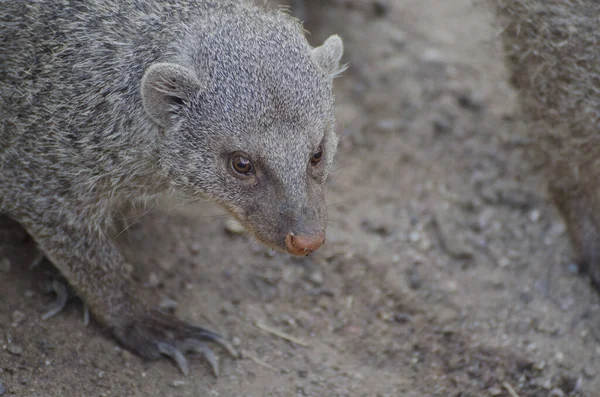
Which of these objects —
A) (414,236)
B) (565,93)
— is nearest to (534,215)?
(414,236)

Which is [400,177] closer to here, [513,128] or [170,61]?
[513,128]

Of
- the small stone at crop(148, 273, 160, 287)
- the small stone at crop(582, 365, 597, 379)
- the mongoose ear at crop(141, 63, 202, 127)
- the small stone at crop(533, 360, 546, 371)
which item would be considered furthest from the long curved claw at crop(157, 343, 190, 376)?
the small stone at crop(582, 365, 597, 379)

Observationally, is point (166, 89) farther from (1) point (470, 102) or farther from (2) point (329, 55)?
(1) point (470, 102)

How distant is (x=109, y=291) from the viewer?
3734 mm

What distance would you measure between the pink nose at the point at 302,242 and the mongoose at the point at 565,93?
6.82 feet

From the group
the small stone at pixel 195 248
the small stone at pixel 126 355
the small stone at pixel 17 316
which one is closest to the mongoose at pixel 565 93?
the small stone at pixel 195 248

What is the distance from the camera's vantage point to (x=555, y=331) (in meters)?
4.33

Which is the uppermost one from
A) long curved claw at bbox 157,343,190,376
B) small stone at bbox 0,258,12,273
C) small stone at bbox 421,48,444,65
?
small stone at bbox 0,258,12,273

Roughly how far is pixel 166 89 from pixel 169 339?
4.88 ft

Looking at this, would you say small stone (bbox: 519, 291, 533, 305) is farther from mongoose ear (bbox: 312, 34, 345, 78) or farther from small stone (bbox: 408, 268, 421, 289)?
mongoose ear (bbox: 312, 34, 345, 78)

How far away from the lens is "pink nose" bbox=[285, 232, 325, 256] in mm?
3064

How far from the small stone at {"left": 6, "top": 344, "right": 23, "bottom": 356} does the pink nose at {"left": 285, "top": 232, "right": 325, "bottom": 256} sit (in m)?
→ 1.55

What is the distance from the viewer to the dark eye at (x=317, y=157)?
3.38 m

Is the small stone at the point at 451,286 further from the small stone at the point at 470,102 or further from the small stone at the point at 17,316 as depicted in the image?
the small stone at the point at 17,316
